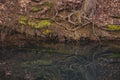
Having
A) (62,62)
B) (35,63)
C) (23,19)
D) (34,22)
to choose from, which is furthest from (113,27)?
(23,19)

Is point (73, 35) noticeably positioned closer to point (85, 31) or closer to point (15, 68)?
point (85, 31)

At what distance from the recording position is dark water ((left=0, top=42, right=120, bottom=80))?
41.8ft

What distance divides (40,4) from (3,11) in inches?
68.4

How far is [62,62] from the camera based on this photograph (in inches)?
550

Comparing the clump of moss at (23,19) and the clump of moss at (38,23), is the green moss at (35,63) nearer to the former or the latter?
the clump of moss at (38,23)

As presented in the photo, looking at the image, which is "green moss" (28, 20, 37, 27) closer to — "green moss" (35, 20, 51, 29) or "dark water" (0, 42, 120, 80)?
"green moss" (35, 20, 51, 29)

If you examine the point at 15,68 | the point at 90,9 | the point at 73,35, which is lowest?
the point at 15,68

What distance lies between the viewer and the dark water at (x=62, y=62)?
12727 mm

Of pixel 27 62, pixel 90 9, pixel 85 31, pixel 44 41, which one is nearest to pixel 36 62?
pixel 27 62

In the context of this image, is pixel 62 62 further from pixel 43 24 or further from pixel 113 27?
pixel 113 27

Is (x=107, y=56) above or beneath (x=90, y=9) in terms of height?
beneath

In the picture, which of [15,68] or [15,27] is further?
[15,27]

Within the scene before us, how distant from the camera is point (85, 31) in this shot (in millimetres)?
14734

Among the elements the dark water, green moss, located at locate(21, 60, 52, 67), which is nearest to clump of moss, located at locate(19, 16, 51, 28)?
the dark water
